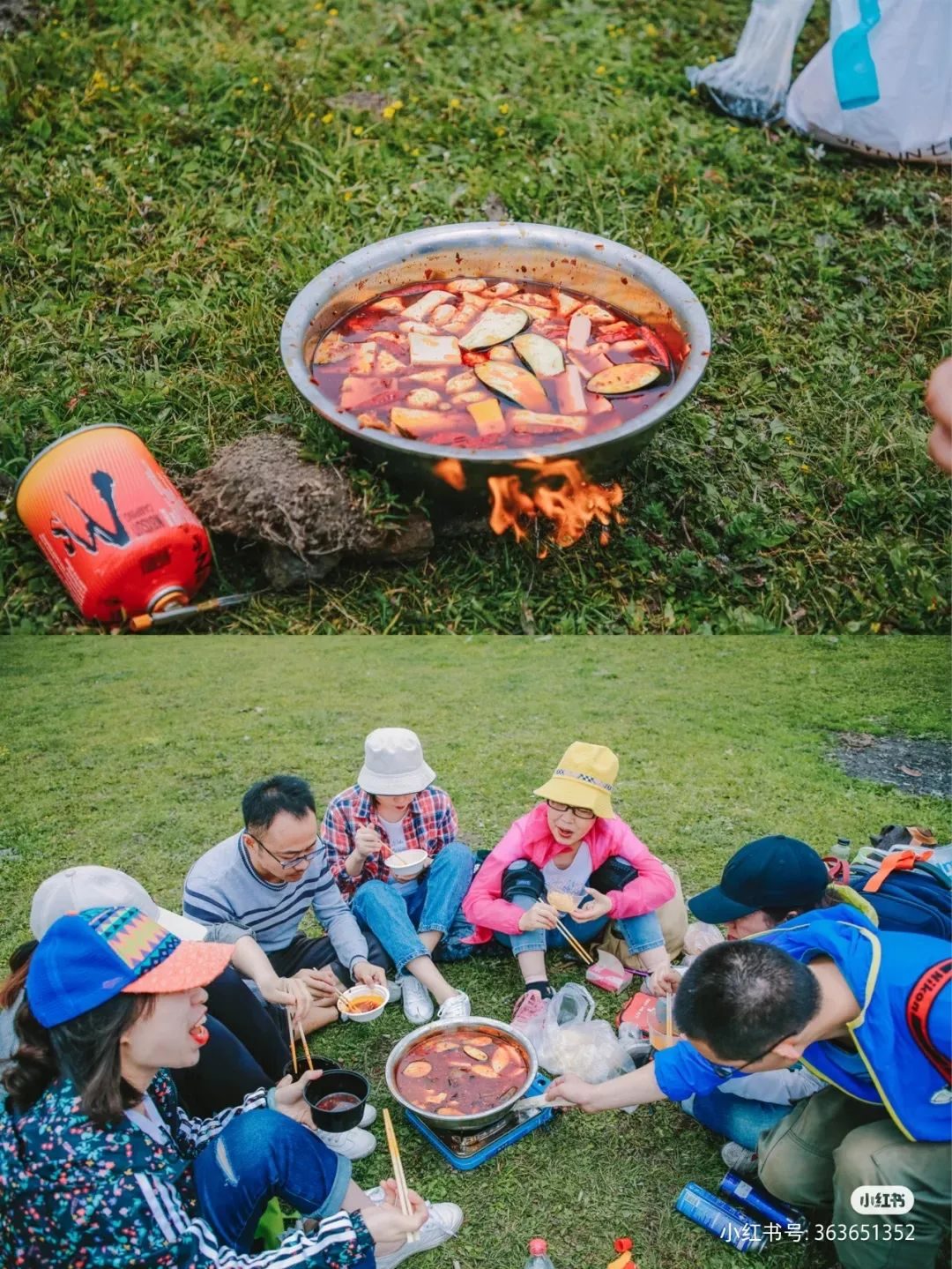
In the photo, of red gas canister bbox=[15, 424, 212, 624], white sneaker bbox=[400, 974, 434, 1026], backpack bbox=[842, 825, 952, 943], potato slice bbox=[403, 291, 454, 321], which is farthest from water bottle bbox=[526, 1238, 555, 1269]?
potato slice bbox=[403, 291, 454, 321]

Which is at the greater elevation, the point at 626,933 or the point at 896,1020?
the point at 896,1020

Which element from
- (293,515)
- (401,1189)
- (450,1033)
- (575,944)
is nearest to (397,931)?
(450,1033)

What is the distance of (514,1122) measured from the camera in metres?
3.38

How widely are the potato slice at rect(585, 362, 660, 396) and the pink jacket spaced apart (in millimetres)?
2177

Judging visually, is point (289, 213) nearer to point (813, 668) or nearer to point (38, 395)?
point (38, 395)

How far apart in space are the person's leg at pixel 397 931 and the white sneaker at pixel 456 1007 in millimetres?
28

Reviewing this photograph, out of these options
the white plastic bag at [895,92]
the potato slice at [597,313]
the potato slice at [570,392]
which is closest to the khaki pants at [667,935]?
the potato slice at [570,392]

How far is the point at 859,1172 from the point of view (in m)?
2.75

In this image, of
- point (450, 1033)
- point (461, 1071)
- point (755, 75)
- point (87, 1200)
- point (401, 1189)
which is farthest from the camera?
point (755, 75)

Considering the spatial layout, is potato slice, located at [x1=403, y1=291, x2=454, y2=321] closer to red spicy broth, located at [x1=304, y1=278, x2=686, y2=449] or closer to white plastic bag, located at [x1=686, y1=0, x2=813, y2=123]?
red spicy broth, located at [x1=304, y1=278, x2=686, y2=449]

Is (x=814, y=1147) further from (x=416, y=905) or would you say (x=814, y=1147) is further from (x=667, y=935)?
(x=416, y=905)

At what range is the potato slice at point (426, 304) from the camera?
18.6ft

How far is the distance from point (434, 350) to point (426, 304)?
400 millimetres

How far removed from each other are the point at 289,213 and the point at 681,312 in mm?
2815
